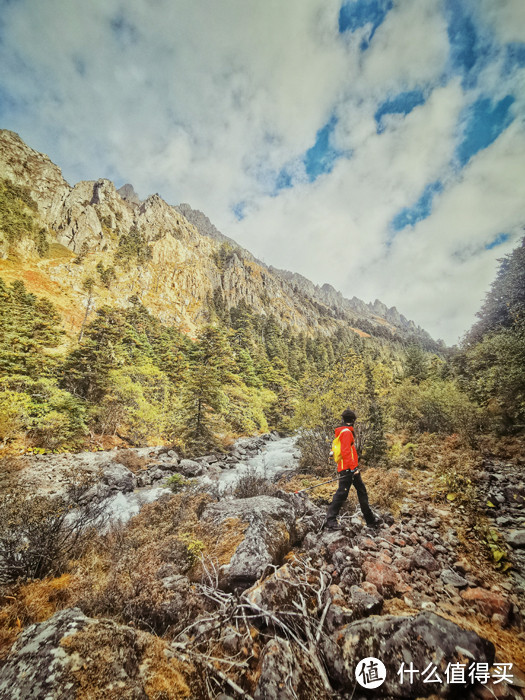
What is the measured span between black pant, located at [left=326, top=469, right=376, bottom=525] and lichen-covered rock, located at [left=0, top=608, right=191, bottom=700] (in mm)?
3379

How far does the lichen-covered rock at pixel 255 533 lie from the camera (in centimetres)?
383

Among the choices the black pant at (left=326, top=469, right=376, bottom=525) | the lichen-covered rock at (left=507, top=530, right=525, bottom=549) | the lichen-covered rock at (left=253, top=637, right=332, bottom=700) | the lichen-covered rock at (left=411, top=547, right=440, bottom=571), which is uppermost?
the black pant at (left=326, top=469, right=376, bottom=525)

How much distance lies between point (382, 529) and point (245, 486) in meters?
4.29

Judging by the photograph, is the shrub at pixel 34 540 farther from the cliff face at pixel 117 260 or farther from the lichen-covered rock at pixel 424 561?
the cliff face at pixel 117 260

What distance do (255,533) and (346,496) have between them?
74.2 inches

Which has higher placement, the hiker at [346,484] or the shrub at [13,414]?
the shrub at [13,414]

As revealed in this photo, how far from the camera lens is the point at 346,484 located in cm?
504

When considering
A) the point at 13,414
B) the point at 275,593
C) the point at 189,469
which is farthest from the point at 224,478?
the point at 13,414

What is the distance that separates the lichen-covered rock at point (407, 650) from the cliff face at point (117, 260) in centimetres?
4177

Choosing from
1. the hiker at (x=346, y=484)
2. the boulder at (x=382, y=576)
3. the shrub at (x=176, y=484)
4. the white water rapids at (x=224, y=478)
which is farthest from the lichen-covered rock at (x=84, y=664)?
the shrub at (x=176, y=484)

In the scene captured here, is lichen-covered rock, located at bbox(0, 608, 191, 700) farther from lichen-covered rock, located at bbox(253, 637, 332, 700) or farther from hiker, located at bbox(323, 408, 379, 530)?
hiker, located at bbox(323, 408, 379, 530)

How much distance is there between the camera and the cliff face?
134 feet

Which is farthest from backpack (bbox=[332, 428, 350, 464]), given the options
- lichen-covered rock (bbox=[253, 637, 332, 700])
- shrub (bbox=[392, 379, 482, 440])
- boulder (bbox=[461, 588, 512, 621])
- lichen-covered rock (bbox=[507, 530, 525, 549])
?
shrub (bbox=[392, 379, 482, 440])

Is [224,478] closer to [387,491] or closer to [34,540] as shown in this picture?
[387,491]
